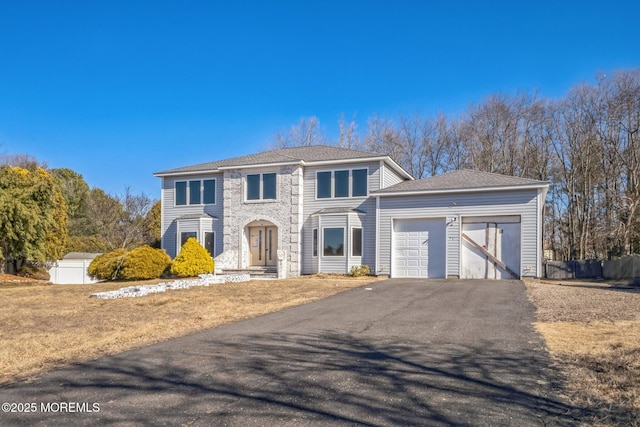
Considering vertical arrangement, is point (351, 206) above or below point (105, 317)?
above

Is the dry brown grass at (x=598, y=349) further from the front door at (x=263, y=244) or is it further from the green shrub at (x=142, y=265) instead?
the green shrub at (x=142, y=265)

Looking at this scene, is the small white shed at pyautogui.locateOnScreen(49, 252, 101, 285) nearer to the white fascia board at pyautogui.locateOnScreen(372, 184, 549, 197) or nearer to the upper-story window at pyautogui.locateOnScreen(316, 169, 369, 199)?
the upper-story window at pyautogui.locateOnScreen(316, 169, 369, 199)

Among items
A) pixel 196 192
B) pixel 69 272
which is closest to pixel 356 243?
pixel 196 192

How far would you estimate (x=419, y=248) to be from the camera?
20562 mm

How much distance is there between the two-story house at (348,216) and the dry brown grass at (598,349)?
259 inches

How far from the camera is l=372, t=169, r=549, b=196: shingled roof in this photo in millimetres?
18875

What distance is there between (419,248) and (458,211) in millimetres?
2217

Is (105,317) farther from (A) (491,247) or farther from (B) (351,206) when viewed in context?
(A) (491,247)

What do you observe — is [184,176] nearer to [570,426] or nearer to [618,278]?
[618,278]

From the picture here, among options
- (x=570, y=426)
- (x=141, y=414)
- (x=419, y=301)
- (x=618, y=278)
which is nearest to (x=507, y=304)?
(x=419, y=301)

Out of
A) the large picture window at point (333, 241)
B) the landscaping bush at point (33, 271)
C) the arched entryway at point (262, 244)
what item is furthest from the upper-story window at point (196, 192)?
the landscaping bush at point (33, 271)

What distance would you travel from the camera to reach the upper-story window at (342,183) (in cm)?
2198

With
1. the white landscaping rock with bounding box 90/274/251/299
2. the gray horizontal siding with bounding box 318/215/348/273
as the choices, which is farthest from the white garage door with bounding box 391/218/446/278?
the white landscaping rock with bounding box 90/274/251/299

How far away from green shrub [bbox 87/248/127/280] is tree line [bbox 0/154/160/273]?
357cm
